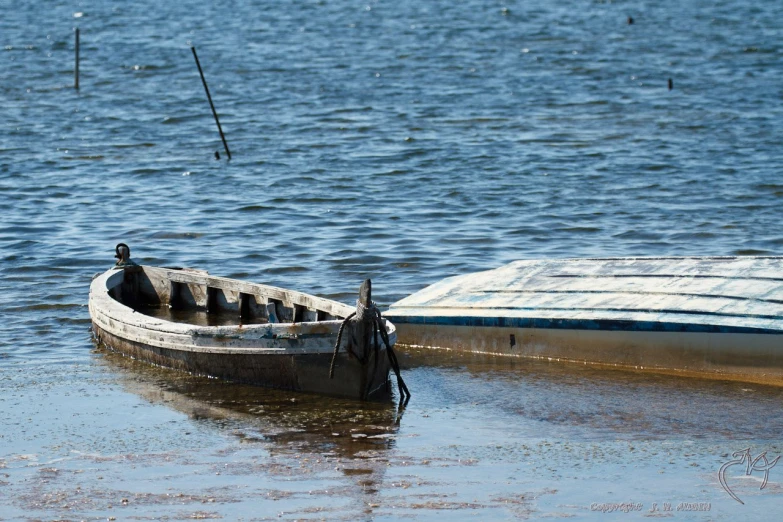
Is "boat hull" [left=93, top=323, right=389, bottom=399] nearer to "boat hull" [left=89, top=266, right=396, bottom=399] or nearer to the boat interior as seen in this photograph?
"boat hull" [left=89, top=266, right=396, bottom=399]

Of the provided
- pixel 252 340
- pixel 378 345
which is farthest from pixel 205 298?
pixel 378 345

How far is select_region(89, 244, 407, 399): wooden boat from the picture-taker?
1001 cm

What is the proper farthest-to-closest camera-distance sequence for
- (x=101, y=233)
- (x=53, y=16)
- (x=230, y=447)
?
(x=53, y=16) → (x=101, y=233) → (x=230, y=447)

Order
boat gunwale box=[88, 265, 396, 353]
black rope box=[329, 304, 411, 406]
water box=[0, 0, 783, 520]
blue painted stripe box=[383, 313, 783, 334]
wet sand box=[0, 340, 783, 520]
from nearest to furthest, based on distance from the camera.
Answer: wet sand box=[0, 340, 783, 520] < water box=[0, 0, 783, 520] < black rope box=[329, 304, 411, 406] < boat gunwale box=[88, 265, 396, 353] < blue painted stripe box=[383, 313, 783, 334]

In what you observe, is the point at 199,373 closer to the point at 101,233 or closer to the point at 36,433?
the point at 36,433

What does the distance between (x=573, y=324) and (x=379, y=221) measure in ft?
26.6

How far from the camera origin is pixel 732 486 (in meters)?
7.93

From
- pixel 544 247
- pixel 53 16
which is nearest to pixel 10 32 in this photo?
pixel 53 16

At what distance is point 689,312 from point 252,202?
11310 millimetres

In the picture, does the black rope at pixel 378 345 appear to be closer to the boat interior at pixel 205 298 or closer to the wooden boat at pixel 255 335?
the wooden boat at pixel 255 335

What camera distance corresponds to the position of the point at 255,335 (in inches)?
408

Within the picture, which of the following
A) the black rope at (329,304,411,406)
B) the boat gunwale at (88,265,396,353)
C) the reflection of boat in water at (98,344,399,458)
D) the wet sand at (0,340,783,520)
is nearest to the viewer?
the wet sand at (0,340,783,520)

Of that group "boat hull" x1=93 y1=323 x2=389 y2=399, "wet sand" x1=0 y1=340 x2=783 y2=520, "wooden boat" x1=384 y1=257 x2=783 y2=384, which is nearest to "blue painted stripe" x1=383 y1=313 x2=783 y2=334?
"wooden boat" x1=384 y1=257 x2=783 y2=384

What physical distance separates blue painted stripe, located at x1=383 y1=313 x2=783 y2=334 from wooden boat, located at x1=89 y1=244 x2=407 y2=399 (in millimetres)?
1282
